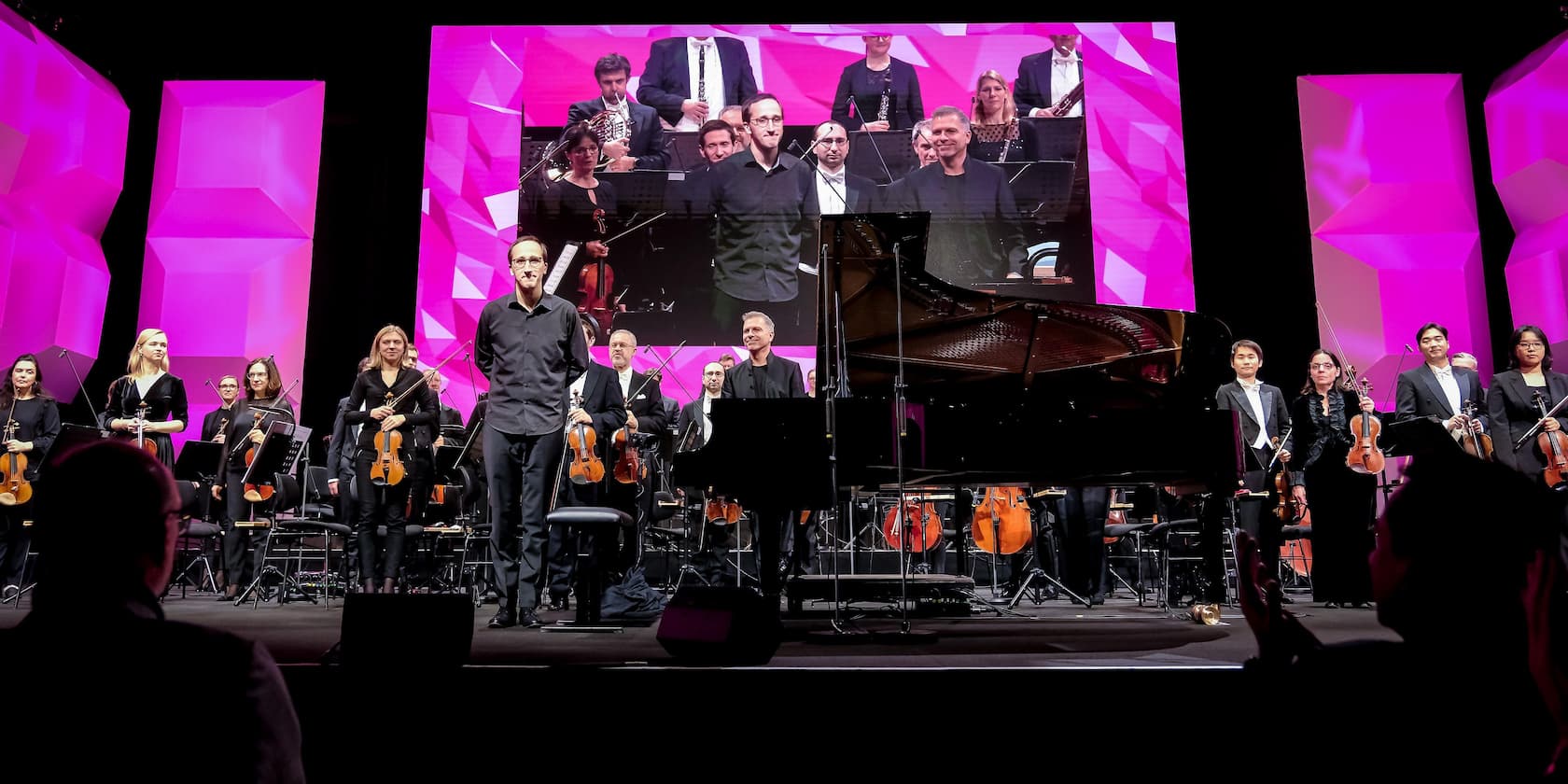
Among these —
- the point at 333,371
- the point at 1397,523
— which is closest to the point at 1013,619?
the point at 1397,523

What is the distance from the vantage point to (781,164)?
9234mm

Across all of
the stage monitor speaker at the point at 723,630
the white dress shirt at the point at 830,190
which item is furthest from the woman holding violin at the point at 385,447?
the white dress shirt at the point at 830,190

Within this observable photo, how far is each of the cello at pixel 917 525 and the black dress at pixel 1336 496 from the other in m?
2.65

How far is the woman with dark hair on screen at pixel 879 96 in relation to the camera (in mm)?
9297

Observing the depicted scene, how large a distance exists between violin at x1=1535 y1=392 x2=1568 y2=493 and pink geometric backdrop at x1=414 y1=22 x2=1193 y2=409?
318 cm

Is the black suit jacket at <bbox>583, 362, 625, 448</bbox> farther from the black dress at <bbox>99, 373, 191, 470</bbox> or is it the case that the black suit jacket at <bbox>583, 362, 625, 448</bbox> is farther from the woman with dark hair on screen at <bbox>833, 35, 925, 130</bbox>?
the woman with dark hair on screen at <bbox>833, 35, 925, 130</bbox>

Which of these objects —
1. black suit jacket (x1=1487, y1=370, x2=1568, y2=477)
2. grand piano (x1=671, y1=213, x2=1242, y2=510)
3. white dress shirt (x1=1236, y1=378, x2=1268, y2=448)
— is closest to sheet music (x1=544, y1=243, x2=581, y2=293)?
grand piano (x1=671, y1=213, x2=1242, y2=510)

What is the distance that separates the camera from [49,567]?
115 cm

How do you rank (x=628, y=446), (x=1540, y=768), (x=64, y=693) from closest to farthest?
1. (x=64, y=693)
2. (x=1540, y=768)
3. (x=628, y=446)

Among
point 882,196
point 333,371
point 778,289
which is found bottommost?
point 333,371

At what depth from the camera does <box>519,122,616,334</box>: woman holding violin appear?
902cm

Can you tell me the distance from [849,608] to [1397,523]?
494 cm

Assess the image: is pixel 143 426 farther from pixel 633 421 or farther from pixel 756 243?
pixel 756 243

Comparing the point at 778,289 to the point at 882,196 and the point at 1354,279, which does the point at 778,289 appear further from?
the point at 1354,279
